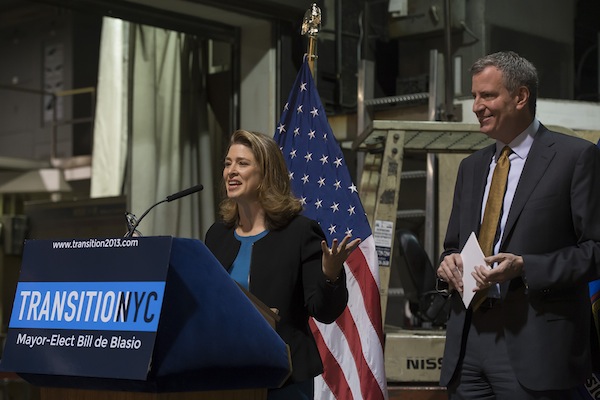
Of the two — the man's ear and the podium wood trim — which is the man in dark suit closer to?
Answer: the man's ear

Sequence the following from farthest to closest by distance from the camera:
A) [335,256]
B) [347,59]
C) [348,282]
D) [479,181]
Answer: [347,59], [348,282], [479,181], [335,256]

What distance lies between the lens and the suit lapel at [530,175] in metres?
2.76

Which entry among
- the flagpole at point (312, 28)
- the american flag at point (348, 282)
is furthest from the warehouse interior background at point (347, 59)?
the american flag at point (348, 282)

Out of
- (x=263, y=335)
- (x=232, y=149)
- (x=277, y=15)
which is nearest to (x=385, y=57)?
(x=277, y=15)

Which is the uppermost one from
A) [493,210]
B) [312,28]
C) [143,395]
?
[312,28]

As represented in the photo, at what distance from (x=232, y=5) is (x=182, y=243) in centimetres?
397

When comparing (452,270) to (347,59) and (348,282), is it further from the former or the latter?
(347,59)

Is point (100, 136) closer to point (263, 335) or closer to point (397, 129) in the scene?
point (397, 129)

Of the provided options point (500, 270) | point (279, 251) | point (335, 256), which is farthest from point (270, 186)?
point (500, 270)

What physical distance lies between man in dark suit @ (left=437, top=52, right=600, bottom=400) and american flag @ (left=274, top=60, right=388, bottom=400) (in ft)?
4.44

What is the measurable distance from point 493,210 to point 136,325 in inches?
50.6

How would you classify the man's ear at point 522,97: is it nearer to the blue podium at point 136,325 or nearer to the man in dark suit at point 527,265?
the man in dark suit at point 527,265

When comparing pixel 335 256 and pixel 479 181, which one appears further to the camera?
pixel 479 181

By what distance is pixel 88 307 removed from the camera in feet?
6.64
